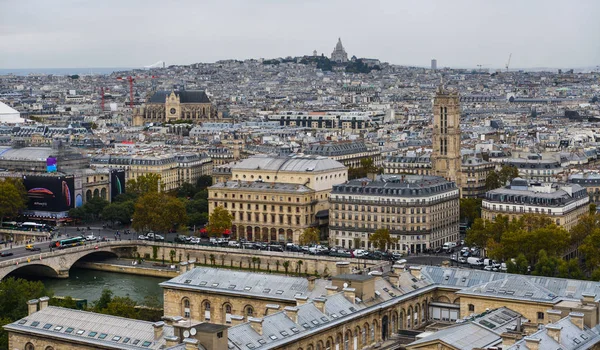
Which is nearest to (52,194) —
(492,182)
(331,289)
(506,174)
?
(492,182)

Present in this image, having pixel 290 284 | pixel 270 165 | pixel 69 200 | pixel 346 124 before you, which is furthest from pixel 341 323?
pixel 346 124

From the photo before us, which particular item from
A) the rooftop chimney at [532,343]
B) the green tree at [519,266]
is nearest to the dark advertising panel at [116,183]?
the green tree at [519,266]

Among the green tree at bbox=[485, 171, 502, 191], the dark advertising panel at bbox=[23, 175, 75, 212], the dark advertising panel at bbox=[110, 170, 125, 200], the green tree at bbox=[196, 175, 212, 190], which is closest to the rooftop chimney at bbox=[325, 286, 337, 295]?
the green tree at bbox=[485, 171, 502, 191]

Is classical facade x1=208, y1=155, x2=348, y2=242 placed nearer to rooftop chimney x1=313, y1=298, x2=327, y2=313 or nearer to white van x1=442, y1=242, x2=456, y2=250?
white van x1=442, y1=242, x2=456, y2=250

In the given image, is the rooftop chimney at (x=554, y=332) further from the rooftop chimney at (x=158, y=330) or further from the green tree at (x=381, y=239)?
the green tree at (x=381, y=239)

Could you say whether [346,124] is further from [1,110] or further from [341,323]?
[341,323]

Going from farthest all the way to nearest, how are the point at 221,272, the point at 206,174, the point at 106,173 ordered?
1. the point at 206,174
2. the point at 106,173
3. the point at 221,272
